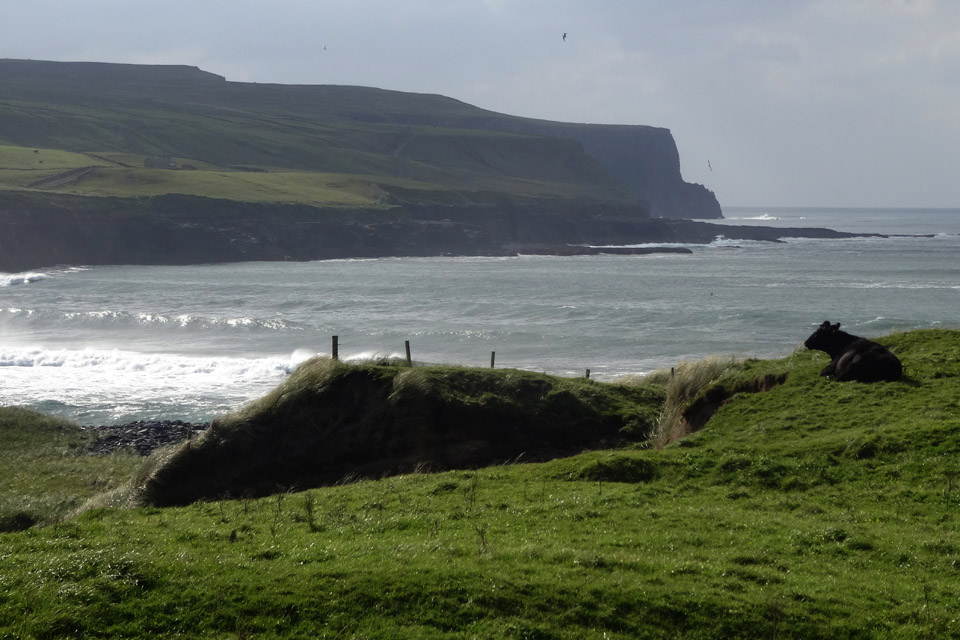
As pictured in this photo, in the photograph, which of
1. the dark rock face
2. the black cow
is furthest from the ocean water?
the black cow

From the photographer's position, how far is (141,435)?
32.9 m

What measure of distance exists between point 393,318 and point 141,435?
4211 centimetres

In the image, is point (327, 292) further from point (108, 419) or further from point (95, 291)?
point (108, 419)

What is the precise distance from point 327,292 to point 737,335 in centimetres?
4768

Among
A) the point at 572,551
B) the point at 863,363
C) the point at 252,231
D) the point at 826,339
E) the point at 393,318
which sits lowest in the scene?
the point at 393,318

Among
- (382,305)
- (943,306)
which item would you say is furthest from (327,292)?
(943,306)

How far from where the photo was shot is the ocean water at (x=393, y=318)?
4791cm

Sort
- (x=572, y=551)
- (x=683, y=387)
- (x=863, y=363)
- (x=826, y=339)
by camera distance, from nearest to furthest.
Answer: (x=572, y=551), (x=863, y=363), (x=826, y=339), (x=683, y=387)

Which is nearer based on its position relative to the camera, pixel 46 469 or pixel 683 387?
pixel 683 387

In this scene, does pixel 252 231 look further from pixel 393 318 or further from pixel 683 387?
pixel 683 387

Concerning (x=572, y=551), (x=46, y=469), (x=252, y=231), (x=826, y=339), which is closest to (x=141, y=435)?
(x=46, y=469)

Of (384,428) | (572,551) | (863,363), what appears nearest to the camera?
(572,551)

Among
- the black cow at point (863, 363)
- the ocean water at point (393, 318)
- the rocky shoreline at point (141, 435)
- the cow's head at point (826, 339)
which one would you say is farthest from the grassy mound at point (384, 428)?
the ocean water at point (393, 318)

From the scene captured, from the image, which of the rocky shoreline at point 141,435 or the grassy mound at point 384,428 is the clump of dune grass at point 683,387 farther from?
the rocky shoreline at point 141,435
